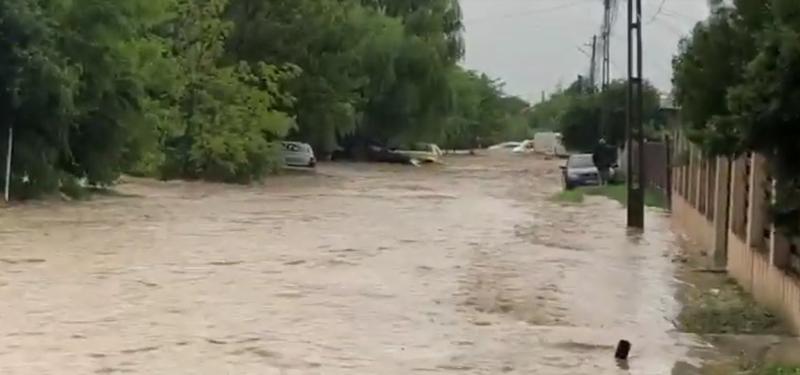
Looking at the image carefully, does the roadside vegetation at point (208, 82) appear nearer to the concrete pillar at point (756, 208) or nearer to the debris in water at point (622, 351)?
the concrete pillar at point (756, 208)

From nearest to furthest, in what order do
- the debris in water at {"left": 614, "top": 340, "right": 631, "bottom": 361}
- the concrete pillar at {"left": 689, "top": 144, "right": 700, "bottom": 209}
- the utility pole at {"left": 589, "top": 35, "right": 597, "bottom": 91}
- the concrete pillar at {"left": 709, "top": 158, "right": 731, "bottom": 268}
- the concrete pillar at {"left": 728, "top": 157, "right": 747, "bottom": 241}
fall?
the debris in water at {"left": 614, "top": 340, "right": 631, "bottom": 361} → the concrete pillar at {"left": 728, "top": 157, "right": 747, "bottom": 241} → the concrete pillar at {"left": 709, "top": 158, "right": 731, "bottom": 268} → the concrete pillar at {"left": 689, "top": 144, "right": 700, "bottom": 209} → the utility pole at {"left": 589, "top": 35, "right": 597, "bottom": 91}

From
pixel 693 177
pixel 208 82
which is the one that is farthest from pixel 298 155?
pixel 693 177

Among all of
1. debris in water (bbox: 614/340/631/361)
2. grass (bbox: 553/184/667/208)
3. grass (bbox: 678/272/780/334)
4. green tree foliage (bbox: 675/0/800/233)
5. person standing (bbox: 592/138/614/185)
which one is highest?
green tree foliage (bbox: 675/0/800/233)

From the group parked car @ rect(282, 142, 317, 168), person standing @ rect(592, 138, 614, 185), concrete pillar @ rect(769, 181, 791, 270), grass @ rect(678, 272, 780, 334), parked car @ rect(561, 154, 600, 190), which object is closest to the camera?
grass @ rect(678, 272, 780, 334)

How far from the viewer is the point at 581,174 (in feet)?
156

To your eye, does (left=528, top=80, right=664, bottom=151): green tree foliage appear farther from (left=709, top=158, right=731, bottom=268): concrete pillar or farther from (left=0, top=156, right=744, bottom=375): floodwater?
(left=709, top=158, right=731, bottom=268): concrete pillar

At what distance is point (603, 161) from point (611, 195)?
13.0 m

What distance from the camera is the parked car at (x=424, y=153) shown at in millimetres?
77875

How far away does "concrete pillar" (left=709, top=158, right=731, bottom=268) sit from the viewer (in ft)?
66.0

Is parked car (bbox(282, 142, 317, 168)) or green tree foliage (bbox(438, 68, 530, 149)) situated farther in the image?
Answer: green tree foliage (bbox(438, 68, 530, 149))

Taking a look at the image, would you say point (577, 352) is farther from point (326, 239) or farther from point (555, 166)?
point (555, 166)

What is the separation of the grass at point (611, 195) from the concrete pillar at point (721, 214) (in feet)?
52.9

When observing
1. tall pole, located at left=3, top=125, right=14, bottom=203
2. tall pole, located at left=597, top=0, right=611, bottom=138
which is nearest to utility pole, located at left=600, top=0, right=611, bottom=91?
tall pole, located at left=597, top=0, right=611, bottom=138

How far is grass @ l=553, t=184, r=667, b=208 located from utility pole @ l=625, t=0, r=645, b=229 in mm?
5792
